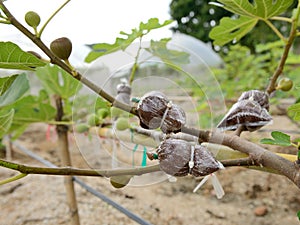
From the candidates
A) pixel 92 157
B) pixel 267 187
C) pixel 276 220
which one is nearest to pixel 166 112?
pixel 92 157

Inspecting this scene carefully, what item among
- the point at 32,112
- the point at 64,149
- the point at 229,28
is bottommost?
the point at 64,149

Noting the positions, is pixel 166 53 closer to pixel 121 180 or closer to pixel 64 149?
pixel 121 180

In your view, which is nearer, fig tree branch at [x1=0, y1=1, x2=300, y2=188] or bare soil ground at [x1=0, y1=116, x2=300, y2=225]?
fig tree branch at [x1=0, y1=1, x2=300, y2=188]

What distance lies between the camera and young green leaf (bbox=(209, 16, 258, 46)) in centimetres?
70

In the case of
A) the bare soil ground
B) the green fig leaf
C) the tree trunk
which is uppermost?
the green fig leaf

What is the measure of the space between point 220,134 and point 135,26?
32 cm

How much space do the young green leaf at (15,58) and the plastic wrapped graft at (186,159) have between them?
0.58 feet

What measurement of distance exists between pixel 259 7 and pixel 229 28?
10cm

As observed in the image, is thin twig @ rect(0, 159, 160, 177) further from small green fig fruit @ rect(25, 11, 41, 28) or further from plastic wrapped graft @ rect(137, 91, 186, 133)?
small green fig fruit @ rect(25, 11, 41, 28)

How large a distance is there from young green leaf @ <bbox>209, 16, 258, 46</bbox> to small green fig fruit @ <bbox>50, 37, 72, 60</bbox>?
409 millimetres

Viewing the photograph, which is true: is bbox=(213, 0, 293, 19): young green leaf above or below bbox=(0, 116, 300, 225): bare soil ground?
above

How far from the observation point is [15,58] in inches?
15.6

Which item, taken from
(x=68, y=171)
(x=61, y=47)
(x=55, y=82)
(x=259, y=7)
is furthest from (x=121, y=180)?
(x=55, y=82)

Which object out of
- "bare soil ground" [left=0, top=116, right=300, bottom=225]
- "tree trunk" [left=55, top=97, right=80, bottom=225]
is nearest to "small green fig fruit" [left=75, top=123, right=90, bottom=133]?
Result: "tree trunk" [left=55, top=97, right=80, bottom=225]
